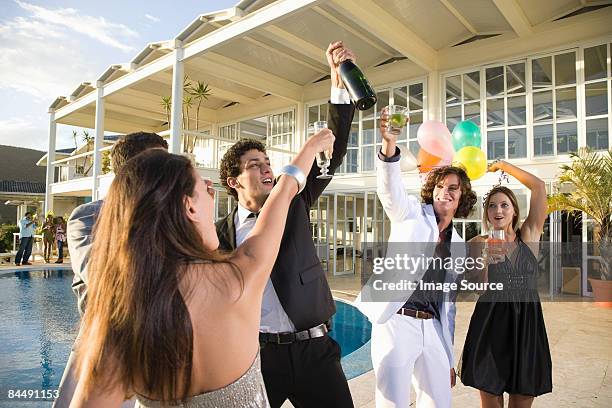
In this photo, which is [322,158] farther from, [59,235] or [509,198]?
[59,235]

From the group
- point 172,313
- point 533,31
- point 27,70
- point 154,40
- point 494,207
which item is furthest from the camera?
point 27,70

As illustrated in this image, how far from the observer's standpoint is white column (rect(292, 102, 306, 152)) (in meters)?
13.8

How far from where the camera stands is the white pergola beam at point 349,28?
30.7 feet

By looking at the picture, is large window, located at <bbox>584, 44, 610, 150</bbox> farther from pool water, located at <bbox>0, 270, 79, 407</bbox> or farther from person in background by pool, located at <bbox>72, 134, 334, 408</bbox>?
person in background by pool, located at <bbox>72, 134, 334, 408</bbox>

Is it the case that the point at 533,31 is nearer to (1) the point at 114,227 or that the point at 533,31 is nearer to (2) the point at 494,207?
(2) the point at 494,207

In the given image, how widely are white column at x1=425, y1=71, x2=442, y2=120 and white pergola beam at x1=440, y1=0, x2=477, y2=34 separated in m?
1.29

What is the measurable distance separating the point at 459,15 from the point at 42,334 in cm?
1016

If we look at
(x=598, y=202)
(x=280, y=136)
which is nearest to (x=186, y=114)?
(x=280, y=136)

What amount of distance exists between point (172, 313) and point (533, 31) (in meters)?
11.1

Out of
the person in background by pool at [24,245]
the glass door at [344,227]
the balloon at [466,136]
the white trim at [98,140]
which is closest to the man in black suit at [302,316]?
the balloon at [466,136]

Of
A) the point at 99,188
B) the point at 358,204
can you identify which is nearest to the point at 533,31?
the point at 358,204

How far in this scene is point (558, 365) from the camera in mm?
4422

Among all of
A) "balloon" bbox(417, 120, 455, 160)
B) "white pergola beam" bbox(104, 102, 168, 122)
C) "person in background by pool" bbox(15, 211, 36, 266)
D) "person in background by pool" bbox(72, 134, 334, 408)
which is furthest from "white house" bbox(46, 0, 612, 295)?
"person in background by pool" bbox(72, 134, 334, 408)

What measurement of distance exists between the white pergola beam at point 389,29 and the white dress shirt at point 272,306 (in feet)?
21.4
